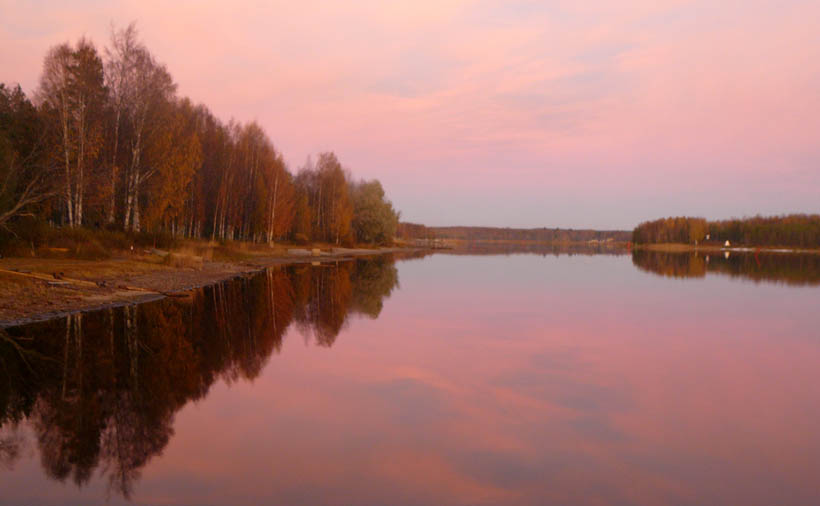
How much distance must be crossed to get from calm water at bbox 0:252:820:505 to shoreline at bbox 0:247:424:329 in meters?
1.70

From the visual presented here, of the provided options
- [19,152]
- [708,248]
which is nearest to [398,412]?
[19,152]

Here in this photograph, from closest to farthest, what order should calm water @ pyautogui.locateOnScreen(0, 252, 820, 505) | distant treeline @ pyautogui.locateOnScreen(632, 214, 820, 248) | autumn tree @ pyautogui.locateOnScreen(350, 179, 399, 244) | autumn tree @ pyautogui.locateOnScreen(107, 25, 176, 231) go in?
calm water @ pyautogui.locateOnScreen(0, 252, 820, 505), autumn tree @ pyautogui.locateOnScreen(107, 25, 176, 231), autumn tree @ pyautogui.locateOnScreen(350, 179, 399, 244), distant treeline @ pyautogui.locateOnScreen(632, 214, 820, 248)

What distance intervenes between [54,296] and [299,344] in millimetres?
9108

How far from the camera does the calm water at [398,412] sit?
579 centimetres

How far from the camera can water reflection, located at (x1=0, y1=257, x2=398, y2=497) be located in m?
6.35

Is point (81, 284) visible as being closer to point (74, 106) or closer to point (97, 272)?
point (97, 272)

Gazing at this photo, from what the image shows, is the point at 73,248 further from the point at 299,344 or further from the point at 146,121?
the point at 299,344

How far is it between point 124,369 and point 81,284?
37.1 feet

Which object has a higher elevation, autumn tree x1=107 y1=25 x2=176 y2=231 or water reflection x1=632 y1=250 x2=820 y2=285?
autumn tree x1=107 y1=25 x2=176 y2=231

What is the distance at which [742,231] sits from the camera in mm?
167625

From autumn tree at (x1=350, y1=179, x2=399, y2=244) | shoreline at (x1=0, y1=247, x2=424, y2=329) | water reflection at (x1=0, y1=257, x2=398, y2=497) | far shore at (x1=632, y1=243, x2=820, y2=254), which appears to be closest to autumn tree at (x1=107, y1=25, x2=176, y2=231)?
shoreline at (x1=0, y1=247, x2=424, y2=329)

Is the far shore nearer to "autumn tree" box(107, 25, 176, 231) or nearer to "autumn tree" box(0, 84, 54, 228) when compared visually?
"autumn tree" box(107, 25, 176, 231)

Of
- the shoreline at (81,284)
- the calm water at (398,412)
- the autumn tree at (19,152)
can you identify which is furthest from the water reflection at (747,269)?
the autumn tree at (19,152)

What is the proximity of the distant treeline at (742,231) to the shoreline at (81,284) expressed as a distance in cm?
17608
